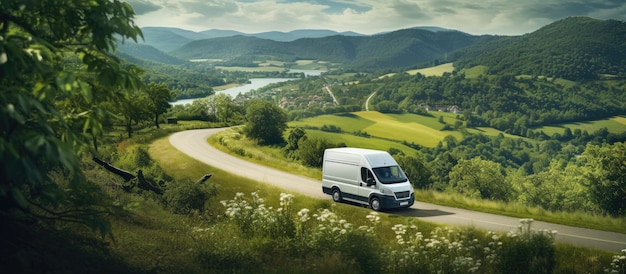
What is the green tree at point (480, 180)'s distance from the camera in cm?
8706

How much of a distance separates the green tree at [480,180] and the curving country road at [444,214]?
183 ft

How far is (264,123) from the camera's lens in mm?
70188

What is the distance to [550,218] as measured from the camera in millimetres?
23250

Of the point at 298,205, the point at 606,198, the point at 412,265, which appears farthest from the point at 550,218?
the point at 606,198

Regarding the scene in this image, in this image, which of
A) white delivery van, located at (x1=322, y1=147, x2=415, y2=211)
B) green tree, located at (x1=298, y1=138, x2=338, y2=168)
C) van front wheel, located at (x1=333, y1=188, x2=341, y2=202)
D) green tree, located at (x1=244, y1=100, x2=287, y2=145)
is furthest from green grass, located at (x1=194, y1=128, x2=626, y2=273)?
green tree, located at (x1=244, y1=100, x2=287, y2=145)

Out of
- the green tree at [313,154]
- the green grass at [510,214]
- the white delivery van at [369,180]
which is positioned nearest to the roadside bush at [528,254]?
the green grass at [510,214]

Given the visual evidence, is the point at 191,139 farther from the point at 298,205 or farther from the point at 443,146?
the point at 443,146

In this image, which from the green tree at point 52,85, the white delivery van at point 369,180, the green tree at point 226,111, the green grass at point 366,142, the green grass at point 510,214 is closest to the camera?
the green tree at point 52,85

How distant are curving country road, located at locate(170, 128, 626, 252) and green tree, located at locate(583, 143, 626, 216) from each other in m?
36.2

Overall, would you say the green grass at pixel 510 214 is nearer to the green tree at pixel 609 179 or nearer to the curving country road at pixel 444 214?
the curving country road at pixel 444 214

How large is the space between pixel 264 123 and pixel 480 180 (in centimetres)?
4481

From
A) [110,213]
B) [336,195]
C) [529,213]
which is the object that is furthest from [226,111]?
[110,213]

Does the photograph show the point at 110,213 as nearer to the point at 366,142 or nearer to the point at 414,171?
the point at 414,171

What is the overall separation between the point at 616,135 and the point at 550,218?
194851 millimetres
